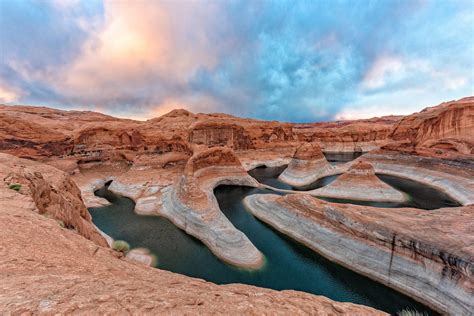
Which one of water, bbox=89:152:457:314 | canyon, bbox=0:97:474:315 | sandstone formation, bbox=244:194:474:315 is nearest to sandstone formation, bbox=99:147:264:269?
canyon, bbox=0:97:474:315

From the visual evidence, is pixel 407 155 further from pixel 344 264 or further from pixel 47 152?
pixel 47 152

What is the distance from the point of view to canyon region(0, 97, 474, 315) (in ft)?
11.3

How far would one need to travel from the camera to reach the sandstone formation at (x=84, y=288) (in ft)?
8.89

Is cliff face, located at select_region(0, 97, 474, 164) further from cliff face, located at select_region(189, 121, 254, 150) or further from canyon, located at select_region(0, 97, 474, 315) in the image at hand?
canyon, located at select_region(0, 97, 474, 315)

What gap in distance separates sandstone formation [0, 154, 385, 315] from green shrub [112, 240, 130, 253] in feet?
28.6

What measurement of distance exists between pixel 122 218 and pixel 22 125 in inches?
857

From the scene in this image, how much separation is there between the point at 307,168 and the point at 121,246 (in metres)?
25.2

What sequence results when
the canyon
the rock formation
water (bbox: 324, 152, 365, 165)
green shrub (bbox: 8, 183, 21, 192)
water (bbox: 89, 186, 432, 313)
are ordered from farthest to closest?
water (bbox: 324, 152, 365, 165)
the rock formation
water (bbox: 89, 186, 432, 313)
green shrub (bbox: 8, 183, 21, 192)
the canyon

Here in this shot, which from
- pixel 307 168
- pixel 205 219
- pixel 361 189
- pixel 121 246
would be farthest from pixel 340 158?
pixel 121 246

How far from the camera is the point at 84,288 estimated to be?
3.14 metres

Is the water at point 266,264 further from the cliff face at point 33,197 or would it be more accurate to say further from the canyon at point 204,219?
the cliff face at point 33,197

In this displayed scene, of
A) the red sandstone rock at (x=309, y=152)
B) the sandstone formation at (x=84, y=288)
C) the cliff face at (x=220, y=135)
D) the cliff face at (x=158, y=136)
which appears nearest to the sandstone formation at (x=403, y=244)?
the sandstone formation at (x=84, y=288)

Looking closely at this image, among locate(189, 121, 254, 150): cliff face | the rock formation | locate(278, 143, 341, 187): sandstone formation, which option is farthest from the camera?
locate(189, 121, 254, 150): cliff face

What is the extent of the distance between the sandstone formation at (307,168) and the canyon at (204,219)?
0.20 metres
